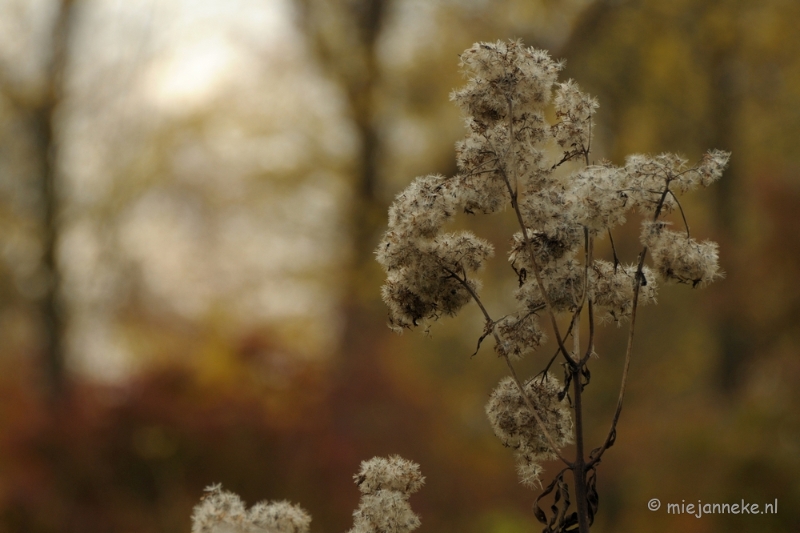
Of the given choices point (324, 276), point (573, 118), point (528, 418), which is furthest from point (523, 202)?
point (324, 276)

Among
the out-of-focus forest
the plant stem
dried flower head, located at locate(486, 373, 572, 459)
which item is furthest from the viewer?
the out-of-focus forest

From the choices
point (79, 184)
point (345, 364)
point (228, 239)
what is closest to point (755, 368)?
point (345, 364)

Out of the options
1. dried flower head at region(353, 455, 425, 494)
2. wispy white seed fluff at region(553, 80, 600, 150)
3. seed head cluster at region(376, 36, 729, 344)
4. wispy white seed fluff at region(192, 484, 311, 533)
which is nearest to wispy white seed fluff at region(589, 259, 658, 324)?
seed head cluster at region(376, 36, 729, 344)

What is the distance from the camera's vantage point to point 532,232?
1308 mm

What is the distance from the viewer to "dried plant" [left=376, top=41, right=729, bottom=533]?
121 cm

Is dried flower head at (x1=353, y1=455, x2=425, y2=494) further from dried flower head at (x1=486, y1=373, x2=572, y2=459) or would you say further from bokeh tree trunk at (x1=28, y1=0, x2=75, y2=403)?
bokeh tree trunk at (x1=28, y1=0, x2=75, y2=403)

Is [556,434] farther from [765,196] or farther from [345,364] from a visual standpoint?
[765,196]

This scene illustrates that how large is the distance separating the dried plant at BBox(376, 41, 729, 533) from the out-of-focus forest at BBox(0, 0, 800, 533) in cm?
609

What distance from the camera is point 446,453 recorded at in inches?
368

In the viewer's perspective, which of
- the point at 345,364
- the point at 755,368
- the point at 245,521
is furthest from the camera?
the point at 755,368

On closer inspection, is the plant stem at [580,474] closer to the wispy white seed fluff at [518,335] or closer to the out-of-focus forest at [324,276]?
the wispy white seed fluff at [518,335]

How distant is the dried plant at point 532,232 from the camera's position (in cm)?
121

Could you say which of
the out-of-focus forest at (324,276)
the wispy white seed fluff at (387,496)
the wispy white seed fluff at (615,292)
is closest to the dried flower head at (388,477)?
the wispy white seed fluff at (387,496)

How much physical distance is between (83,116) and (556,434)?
1097 centimetres
